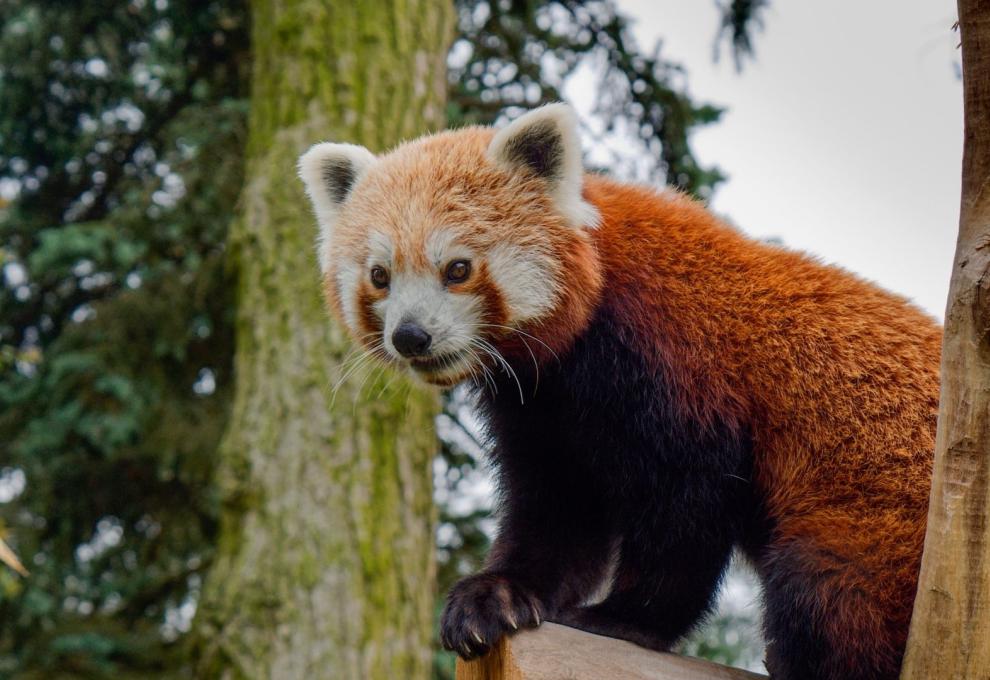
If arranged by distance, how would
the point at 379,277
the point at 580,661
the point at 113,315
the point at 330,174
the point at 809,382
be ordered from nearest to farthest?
the point at 580,661 → the point at 809,382 → the point at 379,277 → the point at 330,174 → the point at 113,315

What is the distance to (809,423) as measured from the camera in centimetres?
257

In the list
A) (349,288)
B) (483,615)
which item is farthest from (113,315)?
(483,615)

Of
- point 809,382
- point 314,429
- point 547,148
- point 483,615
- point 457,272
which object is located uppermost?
point 547,148

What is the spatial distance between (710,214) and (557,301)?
0.59 meters

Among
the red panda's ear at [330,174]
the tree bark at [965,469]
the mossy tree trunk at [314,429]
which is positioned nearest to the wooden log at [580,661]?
the tree bark at [965,469]

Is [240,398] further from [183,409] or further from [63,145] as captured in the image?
[63,145]

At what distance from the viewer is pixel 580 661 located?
7.70 feet

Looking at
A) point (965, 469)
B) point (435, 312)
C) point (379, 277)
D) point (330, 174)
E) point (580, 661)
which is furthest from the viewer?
point (330, 174)

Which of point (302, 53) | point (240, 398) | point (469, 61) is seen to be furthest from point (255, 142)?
point (469, 61)

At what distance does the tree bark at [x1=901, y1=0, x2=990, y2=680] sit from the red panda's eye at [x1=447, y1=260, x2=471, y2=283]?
3.90 feet

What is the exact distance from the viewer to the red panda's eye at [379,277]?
2.86m

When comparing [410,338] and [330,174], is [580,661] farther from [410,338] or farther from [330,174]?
[330,174]

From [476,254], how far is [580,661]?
3.42ft

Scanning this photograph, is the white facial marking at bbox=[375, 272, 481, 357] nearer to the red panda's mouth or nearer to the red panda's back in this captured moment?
the red panda's mouth
